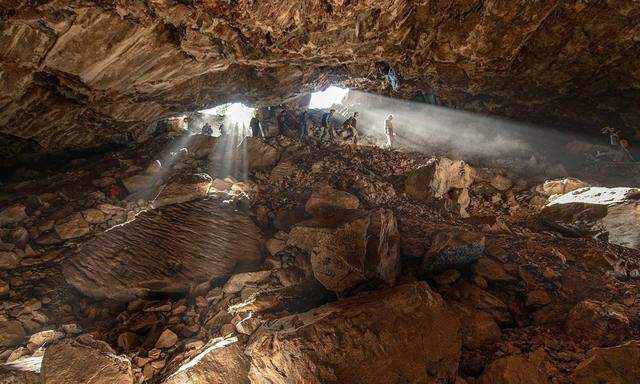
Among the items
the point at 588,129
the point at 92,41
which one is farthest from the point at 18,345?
the point at 588,129

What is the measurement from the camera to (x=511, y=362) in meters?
2.57

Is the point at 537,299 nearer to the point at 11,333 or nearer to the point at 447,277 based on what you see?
the point at 447,277

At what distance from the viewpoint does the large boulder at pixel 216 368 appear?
8.90ft

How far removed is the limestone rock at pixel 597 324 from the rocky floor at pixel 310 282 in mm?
12

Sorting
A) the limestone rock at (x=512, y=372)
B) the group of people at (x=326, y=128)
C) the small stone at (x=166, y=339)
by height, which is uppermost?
the group of people at (x=326, y=128)

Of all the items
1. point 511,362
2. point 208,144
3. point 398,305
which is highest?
point 208,144

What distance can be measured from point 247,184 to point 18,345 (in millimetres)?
4131

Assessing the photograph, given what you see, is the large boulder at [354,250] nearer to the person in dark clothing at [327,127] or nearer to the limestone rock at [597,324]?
the limestone rock at [597,324]

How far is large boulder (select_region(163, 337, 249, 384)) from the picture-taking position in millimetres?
2713

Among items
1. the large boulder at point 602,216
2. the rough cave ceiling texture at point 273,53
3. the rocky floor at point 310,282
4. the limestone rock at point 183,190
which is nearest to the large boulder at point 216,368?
the rocky floor at point 310,282

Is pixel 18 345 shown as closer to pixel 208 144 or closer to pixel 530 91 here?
pixel 208 144

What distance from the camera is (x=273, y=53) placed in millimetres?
6414

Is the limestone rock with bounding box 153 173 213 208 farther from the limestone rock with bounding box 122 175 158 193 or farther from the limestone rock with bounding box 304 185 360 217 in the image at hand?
the limestone rock with bounding box 304 185 360 217

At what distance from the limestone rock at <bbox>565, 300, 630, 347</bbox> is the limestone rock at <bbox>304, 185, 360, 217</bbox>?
3.22 metres
